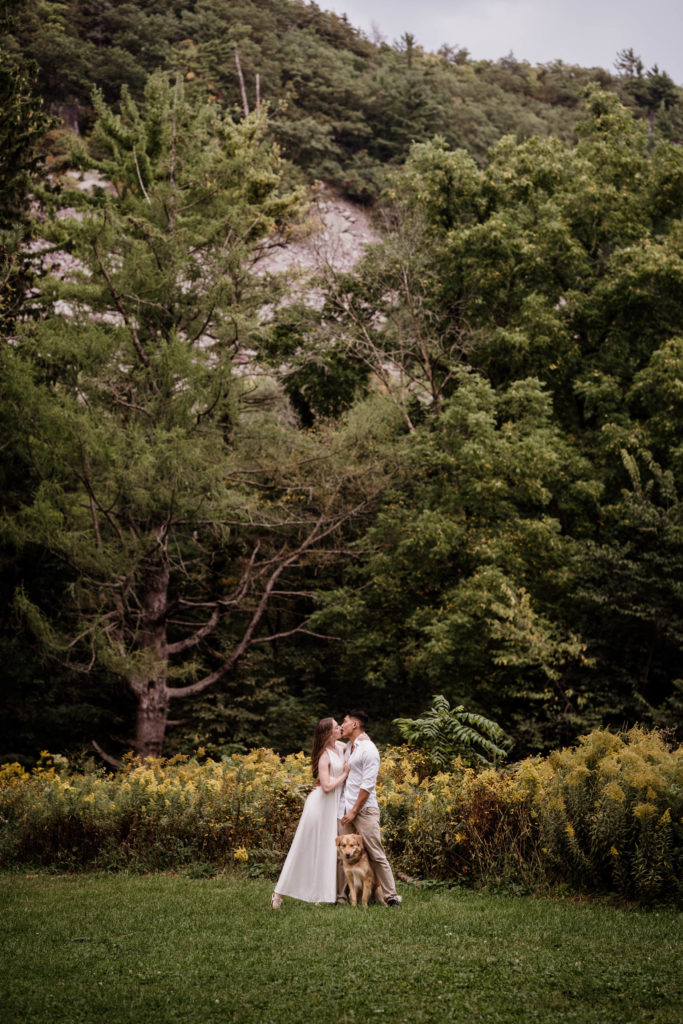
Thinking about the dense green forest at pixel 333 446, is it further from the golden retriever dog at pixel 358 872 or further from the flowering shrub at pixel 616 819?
the golden retriever dog at pixel 358 872

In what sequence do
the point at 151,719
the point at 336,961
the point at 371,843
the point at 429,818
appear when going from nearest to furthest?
the point at 336,961 < the point at 371,843 < the point at 429,818 < the point at 151,719

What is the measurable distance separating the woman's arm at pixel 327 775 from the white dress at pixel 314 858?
0.45 feet

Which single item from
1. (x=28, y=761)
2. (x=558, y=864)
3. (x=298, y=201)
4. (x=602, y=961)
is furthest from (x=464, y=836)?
(x=298, y=201)

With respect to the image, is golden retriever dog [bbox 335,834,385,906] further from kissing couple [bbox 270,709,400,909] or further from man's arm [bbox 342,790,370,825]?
man's arm [bbox 342,790,370,825]

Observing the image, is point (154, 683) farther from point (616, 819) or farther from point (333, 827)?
point (616, 819)

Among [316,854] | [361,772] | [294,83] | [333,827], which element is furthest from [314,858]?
[294,83]

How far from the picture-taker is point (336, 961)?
5270 millimetres

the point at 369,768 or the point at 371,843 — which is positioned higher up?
the point at 369,768

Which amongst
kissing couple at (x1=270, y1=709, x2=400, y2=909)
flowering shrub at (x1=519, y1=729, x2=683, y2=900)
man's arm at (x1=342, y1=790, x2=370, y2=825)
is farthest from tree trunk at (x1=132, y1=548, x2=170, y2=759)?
flowering shrub at (x1=519, y1=729, x2=683, y2=900)

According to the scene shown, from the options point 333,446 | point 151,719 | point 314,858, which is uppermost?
point 333,446

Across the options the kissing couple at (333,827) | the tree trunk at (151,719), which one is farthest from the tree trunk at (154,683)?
the kissing couple at (333,827)

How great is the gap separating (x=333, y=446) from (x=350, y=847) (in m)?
12.2

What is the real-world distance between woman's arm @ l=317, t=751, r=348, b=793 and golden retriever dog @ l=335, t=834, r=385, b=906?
476 mm

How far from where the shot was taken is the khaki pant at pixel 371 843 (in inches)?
275
